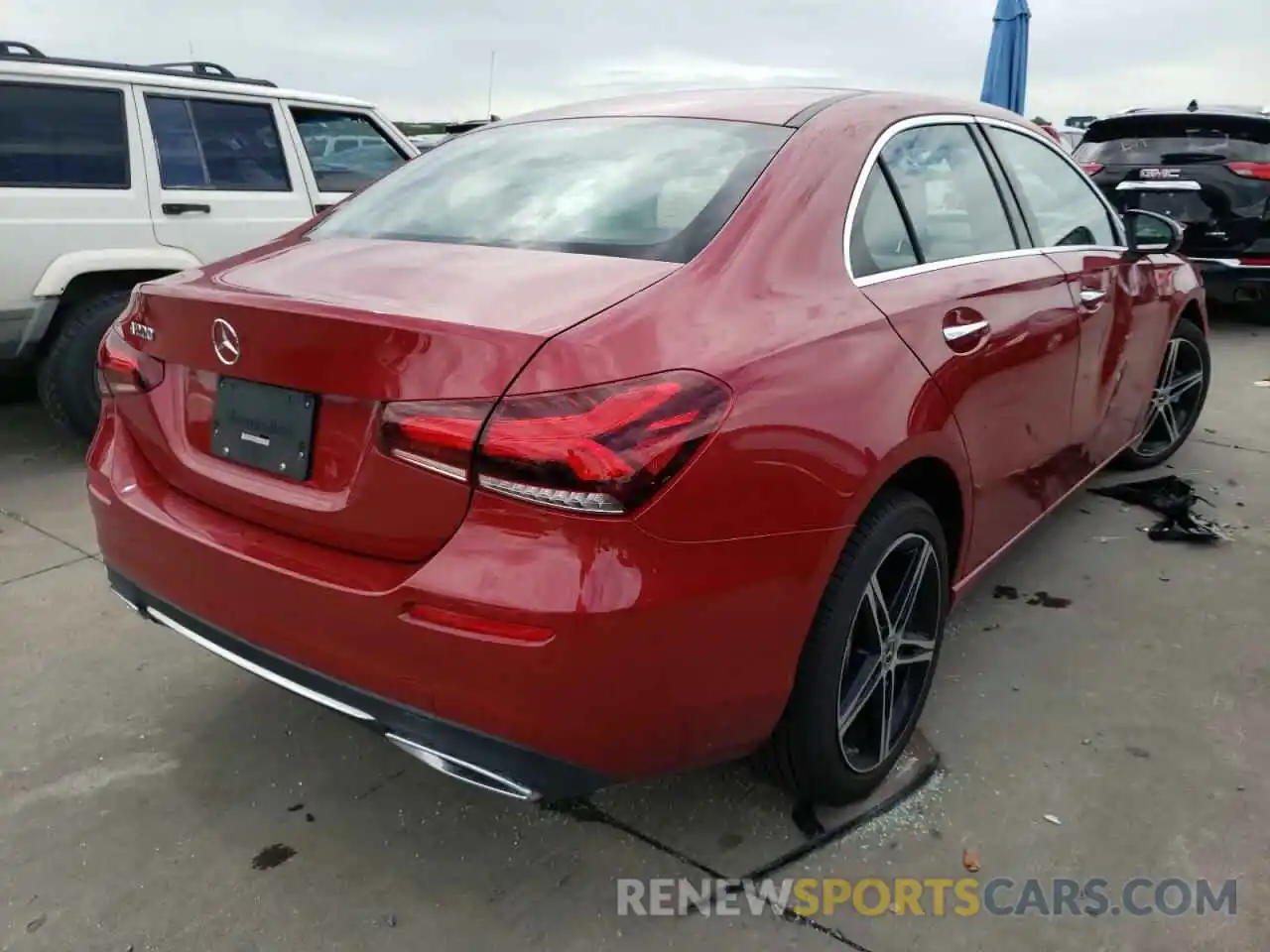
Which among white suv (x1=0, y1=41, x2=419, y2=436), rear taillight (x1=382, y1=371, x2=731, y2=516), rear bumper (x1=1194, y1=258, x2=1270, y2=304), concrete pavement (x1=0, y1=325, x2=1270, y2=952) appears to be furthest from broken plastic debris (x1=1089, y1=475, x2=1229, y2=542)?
white suv (x1=0, y1=41, x2=419, y2=436)

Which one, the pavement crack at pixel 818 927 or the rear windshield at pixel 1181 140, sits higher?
the rear windshield at pixel 1181 140

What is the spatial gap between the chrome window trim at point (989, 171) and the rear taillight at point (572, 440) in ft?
2.42

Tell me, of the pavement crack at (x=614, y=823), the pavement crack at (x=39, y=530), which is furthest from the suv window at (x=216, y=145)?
the pavement crack at (x=614, y=823)

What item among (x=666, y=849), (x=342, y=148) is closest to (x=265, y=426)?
(x=666, y=849)

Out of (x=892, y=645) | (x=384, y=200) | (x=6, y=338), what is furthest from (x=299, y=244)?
(x=6, y=338)

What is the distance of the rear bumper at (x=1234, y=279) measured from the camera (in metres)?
7.61

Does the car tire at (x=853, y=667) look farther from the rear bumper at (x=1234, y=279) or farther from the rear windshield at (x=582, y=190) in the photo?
the rear bumper at (x=1234, y=279)

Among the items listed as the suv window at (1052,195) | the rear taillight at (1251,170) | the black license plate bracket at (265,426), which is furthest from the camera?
the rear taillight at (1251,170)

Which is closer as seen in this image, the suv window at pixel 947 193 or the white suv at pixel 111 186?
the suv window at pixel 947 193

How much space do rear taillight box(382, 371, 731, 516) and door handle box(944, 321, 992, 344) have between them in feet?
3.14

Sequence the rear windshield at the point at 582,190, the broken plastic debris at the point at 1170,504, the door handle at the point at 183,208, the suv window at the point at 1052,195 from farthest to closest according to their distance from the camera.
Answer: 1. the door handle at the point at 183,208
2. the broken plastic debris at the point at 1170,504
3. the suv window at the point at 1052,195
4. the rear windshield at the point at 582,190

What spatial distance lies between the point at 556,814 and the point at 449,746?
69 cm

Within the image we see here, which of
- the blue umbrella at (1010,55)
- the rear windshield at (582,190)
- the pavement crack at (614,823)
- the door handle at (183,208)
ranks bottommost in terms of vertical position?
the pavement crack at (614,823)

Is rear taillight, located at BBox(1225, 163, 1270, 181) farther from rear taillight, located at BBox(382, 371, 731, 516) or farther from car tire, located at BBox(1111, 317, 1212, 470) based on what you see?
rear taillight, located at BBox(382, 371, 731, 516)
